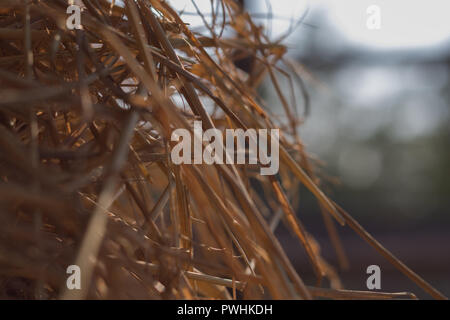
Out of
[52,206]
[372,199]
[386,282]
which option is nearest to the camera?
[52,206]

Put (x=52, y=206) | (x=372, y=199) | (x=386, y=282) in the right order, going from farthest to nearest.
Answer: (x=372, y=199) → (x=386, y=282) → (x=52, y=206)

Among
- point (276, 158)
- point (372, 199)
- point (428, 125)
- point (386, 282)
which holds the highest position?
point (428, 125)

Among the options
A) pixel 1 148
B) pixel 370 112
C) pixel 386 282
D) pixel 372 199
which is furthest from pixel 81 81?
pixel 370 112

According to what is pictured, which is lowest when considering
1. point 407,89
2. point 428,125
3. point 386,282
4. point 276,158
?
point 386,282

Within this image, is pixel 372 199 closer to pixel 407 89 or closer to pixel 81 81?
pixel 407 89

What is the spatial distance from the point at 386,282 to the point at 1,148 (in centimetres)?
110

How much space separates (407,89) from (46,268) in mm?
1836

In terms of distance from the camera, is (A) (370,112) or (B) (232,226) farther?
(A) (370,112)

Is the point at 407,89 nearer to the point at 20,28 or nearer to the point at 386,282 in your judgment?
the point at 386,282

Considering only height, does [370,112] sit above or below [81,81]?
above

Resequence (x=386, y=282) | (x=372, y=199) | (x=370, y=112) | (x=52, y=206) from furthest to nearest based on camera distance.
Answer: (x=370, y=112), (x=372, y=199), (x=386, y=282), (x=52, y=206)

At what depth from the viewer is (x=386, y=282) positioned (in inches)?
44.1

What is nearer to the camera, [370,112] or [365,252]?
[365,252]
